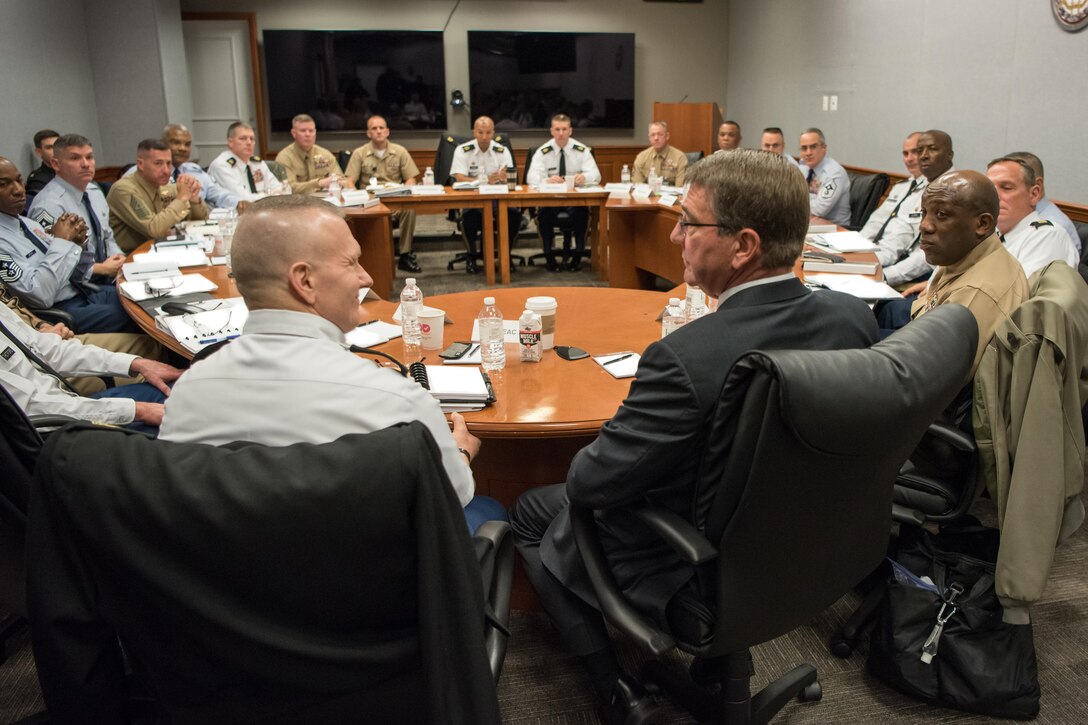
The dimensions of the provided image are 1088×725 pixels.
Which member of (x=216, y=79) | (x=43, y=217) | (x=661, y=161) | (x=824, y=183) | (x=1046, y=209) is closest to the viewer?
(x=1046, y=209)

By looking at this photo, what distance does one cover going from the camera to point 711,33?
922 centimetres

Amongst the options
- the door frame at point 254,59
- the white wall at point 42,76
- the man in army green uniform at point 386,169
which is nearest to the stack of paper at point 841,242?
the man in army green uniform at point 386,169

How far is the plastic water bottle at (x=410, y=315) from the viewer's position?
2.40 metres

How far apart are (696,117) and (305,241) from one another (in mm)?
7895

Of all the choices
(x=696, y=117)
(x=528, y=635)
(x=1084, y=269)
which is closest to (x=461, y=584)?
(x=528, y=635)

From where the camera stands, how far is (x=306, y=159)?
21.6ft

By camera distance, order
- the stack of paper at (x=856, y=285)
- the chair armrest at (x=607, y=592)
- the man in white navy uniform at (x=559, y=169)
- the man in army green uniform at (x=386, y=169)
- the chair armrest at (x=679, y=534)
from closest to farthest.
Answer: the chair armrest at (x=679, y=534) < the chair armrest at (x=607, y=592) < the stack of paper at (x=856, y=285) < the man in white navy uniform at (x=559, y=169) < the man in army green uniform at (x=386, y=169)

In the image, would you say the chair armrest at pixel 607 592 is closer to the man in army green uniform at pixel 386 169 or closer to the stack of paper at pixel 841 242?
the stack of paper at pixel 841 242

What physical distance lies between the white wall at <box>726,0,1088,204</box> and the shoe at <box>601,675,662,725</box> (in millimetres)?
4075

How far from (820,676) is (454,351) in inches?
51.4

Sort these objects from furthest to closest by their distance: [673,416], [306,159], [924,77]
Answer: [306,159], [924,77], [673,416]

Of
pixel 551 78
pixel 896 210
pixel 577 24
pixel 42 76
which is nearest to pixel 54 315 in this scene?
pixel 42 76

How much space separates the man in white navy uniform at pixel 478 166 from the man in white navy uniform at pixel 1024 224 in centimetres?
415

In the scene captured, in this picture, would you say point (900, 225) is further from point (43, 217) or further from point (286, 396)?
point (43, 217)
